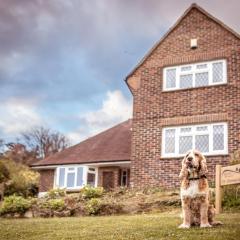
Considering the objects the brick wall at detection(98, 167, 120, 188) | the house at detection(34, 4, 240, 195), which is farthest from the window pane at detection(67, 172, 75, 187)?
the house at detection(34, 4, 240, 195)

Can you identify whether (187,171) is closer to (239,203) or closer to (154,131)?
(239,203)

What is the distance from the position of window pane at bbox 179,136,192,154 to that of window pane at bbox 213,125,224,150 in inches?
48.3

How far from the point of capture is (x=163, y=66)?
24.6 m

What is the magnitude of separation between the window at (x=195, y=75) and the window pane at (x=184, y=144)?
8.38 ft

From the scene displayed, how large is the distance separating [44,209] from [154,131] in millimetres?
7014

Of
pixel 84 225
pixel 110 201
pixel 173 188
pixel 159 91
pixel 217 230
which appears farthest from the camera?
pixel 159 91

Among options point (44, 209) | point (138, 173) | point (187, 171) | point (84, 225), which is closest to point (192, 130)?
point (138, 173)

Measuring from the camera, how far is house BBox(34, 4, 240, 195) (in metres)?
22.4

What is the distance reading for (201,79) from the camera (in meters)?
23.5

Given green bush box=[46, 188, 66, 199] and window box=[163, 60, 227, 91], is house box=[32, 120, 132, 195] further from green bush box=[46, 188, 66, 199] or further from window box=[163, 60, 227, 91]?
window box=[163, 60, 227, 91]

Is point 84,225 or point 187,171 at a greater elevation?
point 187,171

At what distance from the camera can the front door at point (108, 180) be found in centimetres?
2867

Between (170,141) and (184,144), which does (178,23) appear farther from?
(184,144)

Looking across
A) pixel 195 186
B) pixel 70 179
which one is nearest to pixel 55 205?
pixel 70 179
